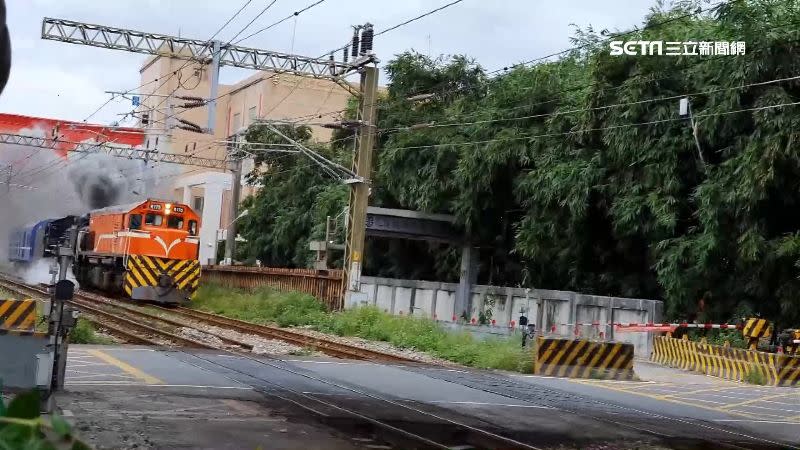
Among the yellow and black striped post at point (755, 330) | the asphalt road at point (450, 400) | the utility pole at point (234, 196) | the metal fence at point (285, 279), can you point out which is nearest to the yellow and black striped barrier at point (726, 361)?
the yellow and black striped post at point (755, 330)

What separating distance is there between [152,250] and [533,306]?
12.1 metres

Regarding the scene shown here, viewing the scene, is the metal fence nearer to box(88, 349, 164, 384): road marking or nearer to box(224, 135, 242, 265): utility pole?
box(224, 135, 242, 265): utility pole

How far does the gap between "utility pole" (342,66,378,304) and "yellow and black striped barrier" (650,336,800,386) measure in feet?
28.3

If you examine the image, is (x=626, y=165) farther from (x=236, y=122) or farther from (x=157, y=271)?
(x=236, y=122)

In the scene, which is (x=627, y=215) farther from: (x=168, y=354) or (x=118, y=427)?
(x=118, y=427)

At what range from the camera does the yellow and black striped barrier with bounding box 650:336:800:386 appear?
17812 millimetres

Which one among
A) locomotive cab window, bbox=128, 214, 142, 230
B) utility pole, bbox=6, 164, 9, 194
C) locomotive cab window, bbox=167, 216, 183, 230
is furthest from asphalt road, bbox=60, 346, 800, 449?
utility pole, bbox=6, 164, 9, 194

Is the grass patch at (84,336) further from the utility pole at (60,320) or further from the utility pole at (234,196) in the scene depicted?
the utility pole at (234,196)

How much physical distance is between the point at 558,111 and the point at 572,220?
139 inches

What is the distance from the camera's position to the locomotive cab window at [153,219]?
30.3 metres

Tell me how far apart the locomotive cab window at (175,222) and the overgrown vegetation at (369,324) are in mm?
3006

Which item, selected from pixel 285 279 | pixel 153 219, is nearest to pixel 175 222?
pixel 153 219

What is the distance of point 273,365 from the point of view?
51.1ft

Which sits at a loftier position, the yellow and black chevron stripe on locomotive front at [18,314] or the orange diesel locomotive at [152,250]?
the orange diesel locomotive at [152,250]
